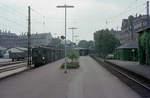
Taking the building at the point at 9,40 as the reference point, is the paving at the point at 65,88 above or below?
below

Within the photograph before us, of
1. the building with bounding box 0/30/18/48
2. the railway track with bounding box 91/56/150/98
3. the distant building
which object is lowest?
the railway track with bounding box 91/56/150/98

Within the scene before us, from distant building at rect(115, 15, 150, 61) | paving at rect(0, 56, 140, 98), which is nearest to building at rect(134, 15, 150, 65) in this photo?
distant building at rect(115, 15, 150, 61)

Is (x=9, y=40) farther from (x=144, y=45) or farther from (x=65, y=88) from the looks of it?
(x=65, y=88)

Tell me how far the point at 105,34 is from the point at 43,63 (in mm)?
38720

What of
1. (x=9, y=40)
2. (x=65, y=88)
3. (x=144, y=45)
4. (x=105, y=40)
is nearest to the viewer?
(x=65, y=88)

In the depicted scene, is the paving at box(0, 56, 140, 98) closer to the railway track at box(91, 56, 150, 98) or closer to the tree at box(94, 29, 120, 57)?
the railway track at box(91, 56, 150, 98)

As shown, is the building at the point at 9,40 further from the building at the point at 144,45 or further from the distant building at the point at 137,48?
the building at the point at 144,45

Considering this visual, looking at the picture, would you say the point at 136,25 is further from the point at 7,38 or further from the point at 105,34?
the point at 7,38

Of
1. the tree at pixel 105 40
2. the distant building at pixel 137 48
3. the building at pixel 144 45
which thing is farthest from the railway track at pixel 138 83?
the tree at pixel 105 40

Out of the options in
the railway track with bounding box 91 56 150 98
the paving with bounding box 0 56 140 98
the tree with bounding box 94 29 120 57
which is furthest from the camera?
the tree with bounding box 94 29 120 57

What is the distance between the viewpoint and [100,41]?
64062mm

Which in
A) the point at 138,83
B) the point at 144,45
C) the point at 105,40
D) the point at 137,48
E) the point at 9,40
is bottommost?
the point at 138,83

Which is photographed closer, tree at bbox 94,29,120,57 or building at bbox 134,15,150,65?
building at bbox 134,15,150,65

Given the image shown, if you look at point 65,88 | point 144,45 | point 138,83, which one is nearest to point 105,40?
point 144,45
